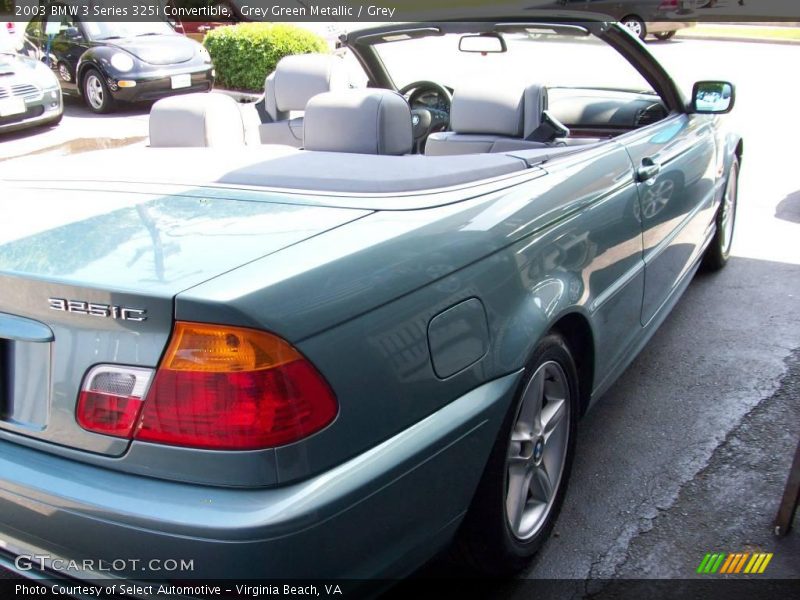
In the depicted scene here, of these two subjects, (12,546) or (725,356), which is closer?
(12,546)

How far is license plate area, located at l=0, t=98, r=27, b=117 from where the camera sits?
372 inches

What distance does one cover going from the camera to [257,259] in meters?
1.69

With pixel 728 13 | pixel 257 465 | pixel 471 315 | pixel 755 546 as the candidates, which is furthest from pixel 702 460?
pixel 728 13

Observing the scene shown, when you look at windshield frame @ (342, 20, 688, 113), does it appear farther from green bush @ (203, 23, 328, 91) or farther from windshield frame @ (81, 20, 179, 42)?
windshield frame @ (81, 20, 179, 42)

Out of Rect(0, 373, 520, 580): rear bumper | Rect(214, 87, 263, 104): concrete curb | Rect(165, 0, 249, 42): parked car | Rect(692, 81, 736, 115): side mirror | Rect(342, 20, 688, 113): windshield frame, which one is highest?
Rect(342, 20, 688, 113): windshield frame

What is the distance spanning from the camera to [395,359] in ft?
5.72

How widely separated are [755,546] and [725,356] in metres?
1.49

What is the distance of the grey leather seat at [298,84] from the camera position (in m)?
3.85

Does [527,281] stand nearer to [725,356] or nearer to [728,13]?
[725,356]

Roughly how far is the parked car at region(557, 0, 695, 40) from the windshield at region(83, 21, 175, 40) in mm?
10275

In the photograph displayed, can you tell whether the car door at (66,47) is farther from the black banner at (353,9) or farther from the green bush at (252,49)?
the green bush at (252,49)

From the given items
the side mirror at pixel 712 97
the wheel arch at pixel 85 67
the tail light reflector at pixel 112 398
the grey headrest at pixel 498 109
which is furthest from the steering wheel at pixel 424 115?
the wheel arch at pixel 85 67

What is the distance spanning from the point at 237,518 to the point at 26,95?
968cm

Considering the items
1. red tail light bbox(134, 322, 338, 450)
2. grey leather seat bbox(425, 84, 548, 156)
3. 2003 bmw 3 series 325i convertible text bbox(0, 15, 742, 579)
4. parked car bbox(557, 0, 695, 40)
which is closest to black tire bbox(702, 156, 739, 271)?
grey leather seat bbox(425, 84, 548, 156)
